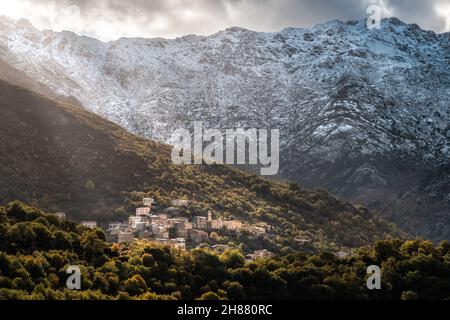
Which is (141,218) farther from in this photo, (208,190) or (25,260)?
(25,260)

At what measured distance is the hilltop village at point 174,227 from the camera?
92188 mm

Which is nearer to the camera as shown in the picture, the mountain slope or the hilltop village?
the hilltop village

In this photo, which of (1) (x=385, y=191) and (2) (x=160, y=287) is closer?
(2) (x=160, y=287)

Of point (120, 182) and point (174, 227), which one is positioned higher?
point (120, 182)

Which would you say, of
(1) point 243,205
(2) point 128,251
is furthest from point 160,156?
(2) point 128,251

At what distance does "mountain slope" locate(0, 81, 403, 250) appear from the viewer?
106875 mm

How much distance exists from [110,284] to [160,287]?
13.9 feet

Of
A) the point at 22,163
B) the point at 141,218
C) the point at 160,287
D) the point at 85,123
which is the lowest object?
Answer: the point at 160,287

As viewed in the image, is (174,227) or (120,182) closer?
(174,227)

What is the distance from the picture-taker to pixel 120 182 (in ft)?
384

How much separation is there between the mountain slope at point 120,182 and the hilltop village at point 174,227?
250cm

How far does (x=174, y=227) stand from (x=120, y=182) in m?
21.2

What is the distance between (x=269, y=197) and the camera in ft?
440

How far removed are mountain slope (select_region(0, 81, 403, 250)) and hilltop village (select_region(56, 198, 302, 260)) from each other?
250 cm
